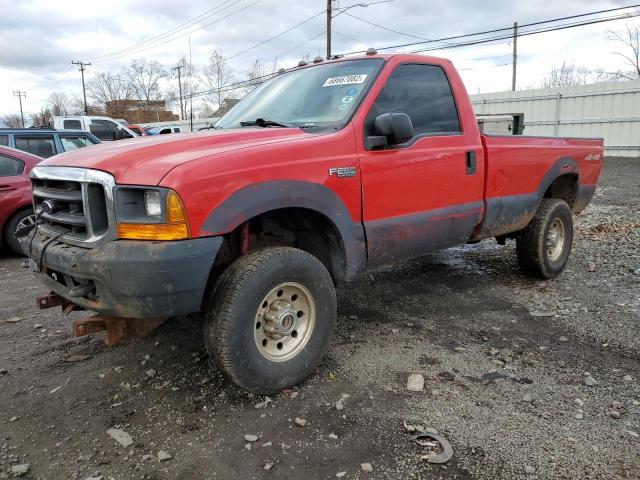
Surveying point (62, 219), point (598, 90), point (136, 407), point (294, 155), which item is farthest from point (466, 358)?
point (598, 90)

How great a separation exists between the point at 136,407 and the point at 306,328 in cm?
110

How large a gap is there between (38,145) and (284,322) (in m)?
7.93

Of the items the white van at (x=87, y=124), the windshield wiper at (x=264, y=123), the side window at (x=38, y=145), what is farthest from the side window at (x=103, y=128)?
the windshield wiper at (x=264, y=123)

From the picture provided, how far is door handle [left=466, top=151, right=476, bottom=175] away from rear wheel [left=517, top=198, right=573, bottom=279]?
4.56 feet

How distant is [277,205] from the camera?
114 inches

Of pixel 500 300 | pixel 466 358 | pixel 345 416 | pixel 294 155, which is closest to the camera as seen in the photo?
pixel 345 416

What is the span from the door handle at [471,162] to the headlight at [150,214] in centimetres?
251

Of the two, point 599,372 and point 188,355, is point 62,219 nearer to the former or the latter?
point 188,355

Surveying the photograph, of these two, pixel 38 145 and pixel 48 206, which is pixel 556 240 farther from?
pixel 38 145

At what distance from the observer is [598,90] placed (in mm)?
20062

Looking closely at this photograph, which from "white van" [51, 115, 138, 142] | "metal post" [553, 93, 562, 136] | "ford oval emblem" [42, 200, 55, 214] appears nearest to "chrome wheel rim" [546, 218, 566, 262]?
"ford oval emblem" [42, 200, 55, 214]

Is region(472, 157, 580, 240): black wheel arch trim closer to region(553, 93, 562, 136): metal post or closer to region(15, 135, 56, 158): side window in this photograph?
region(15, 135, 56, 158): side window

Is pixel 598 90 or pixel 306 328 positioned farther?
pixel 598 90

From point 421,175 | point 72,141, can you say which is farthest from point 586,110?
point 421,175
